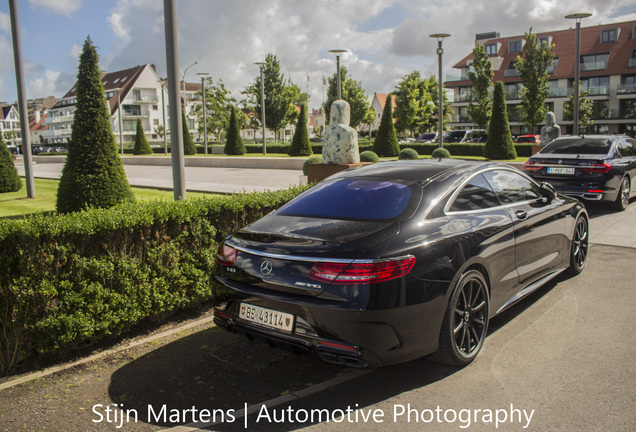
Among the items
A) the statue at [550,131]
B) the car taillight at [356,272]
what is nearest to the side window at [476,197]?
the car taillight at [356,272]

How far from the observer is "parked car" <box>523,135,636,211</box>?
35.8 ft

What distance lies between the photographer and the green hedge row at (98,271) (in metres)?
4.14

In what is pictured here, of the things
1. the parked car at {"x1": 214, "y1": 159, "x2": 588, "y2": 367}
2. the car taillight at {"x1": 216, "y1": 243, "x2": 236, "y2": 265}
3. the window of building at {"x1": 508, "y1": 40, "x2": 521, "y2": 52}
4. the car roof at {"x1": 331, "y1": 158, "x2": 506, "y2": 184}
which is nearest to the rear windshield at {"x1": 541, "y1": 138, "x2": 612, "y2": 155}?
the car roof at {"x1": 331, "y1": 158, "x2": 506, "y2": 184}

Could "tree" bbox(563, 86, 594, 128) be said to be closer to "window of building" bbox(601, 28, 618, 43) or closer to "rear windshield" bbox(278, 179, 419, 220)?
"window of building" bbox(601, 28, 618, 43)

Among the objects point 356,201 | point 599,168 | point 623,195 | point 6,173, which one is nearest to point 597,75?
point 623,195

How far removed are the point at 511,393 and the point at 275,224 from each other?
211cm

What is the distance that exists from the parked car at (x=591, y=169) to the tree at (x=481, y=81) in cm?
3551

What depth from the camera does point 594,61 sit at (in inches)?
2381

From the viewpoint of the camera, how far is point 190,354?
4496 mm

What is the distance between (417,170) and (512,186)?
1202 mm

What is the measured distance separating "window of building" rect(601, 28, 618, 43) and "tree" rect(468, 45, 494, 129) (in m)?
24.1

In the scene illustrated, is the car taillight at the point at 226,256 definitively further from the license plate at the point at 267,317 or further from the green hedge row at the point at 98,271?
the license plate at the point at 267,317

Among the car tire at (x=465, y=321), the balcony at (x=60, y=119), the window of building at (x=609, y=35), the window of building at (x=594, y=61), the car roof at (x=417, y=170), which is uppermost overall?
the window of building at (x=609, y=35)

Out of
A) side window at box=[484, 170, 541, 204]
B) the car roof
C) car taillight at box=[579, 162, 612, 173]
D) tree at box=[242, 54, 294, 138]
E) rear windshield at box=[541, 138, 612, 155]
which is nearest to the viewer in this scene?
the car roof
